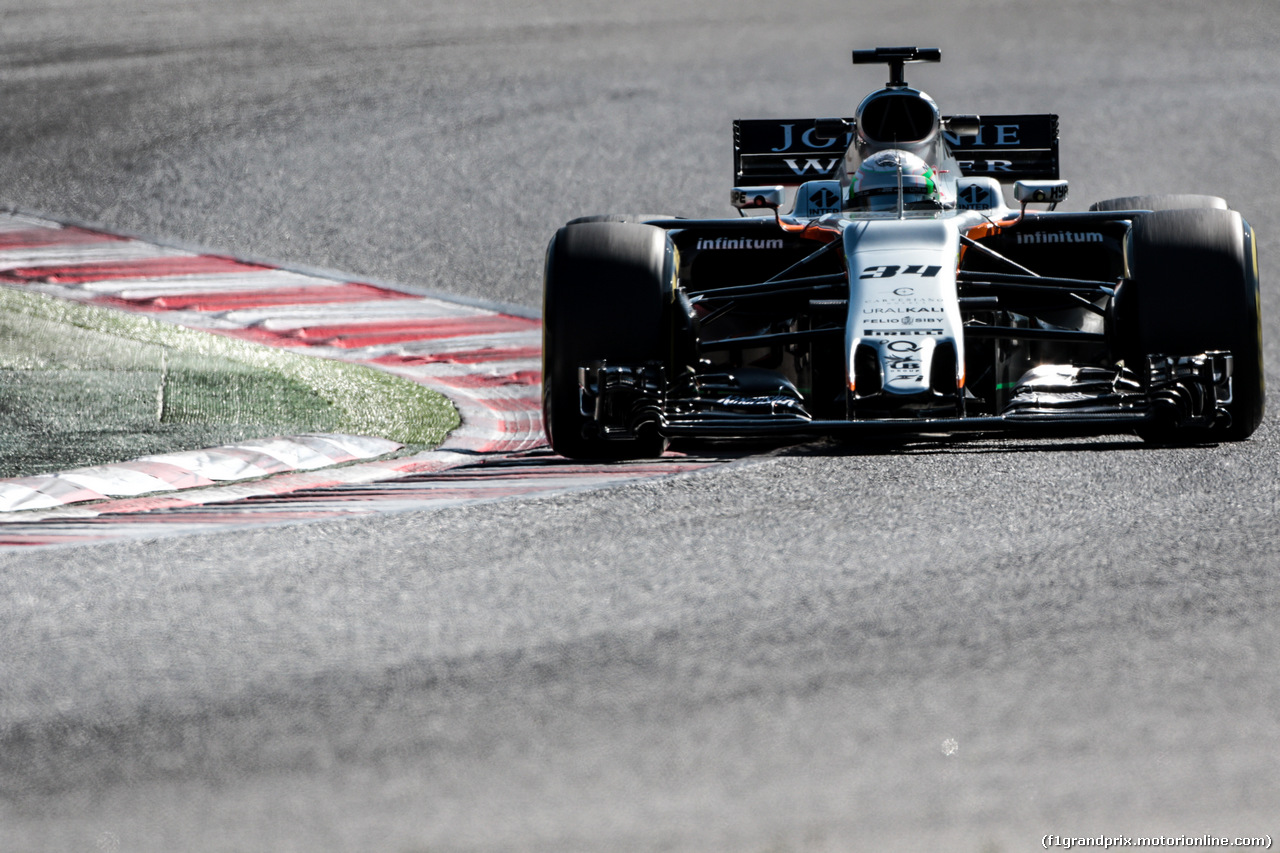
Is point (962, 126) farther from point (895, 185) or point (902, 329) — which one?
point (902, 329)

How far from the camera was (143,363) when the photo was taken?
871cm

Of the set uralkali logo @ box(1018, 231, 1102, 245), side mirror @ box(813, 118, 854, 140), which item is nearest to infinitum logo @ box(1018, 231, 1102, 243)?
uralkali logo @ box(1018, 231, 1102, 245)

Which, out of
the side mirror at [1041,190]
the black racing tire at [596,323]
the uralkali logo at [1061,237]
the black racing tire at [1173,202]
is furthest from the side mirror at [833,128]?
the black racing tire at [596,323]

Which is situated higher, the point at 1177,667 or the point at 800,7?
the point at 800,7

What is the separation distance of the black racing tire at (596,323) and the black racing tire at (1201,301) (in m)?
1.74

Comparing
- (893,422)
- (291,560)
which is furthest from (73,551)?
(893,422)

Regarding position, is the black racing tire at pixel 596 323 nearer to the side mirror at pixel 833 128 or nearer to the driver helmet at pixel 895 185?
the driver helmet at pixel 895 185

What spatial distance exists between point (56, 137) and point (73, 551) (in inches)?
444

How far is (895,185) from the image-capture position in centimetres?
723

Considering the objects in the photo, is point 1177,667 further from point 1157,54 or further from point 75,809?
point 1157,54

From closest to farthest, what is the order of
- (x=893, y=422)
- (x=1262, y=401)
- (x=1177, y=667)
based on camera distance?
(x=1177, y=667) → (x=893, y=422) → (x=1262, y=401)

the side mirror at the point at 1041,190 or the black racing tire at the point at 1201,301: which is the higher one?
the side mirror at the point at 1041,190

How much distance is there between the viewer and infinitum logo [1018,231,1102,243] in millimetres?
7227

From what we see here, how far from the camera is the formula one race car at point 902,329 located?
19.4ft
